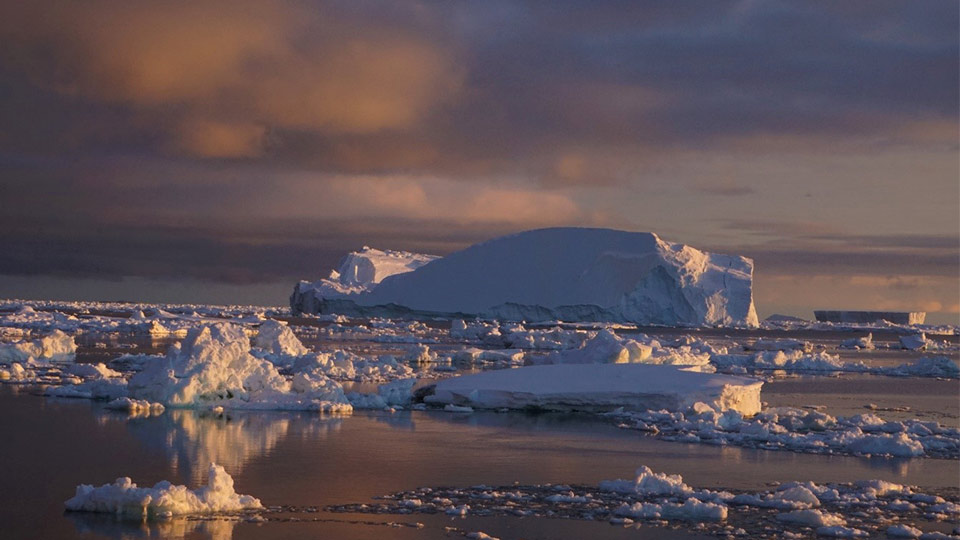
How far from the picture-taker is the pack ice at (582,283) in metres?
47.9

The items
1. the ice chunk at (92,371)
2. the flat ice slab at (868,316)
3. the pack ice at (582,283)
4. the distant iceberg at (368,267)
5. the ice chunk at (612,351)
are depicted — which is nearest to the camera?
the ice chunk at (92,371)

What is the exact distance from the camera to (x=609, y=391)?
15188 millimetres

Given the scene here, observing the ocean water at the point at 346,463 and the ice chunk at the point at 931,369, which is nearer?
the ocean water at the point at 346,463

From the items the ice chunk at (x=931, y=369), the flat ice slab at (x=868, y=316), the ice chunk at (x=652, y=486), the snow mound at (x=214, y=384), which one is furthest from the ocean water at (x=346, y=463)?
the flat ice slab at (x=868, y=316)

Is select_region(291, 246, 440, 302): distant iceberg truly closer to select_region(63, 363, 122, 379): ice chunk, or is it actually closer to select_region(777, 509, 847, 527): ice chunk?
select_region(63, 363, 122, 379): ice chunk

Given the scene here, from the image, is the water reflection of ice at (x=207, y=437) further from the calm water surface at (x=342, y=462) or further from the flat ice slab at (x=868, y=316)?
the flat ice slab at (x=868, y=316)

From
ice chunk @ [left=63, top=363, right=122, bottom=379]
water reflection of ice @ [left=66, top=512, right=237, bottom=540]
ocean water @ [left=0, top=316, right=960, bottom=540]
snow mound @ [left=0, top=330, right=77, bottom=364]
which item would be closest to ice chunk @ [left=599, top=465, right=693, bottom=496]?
ocean water @ [left=0, top=316, right=960, bottom=540]

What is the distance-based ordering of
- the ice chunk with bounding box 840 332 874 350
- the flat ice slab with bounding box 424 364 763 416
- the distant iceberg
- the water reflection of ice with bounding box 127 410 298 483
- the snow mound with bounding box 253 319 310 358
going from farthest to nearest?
the distant iceberg < the ice chunk with bounding box 840 332 874 350 < the snow mound with bounding box 253 319 310 358 < the flat ice slab with bounding box 424 364 763 416 < the water reflection of ice with bounding box 127 410 298 483

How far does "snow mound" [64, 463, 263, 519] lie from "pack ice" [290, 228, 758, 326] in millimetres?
39928

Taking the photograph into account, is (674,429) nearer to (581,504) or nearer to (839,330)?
(581,504)

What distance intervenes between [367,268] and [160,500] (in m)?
62.4

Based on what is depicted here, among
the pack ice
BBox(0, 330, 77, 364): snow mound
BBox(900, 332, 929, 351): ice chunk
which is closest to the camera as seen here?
BBox(0, 330, 77, 364): snow mound

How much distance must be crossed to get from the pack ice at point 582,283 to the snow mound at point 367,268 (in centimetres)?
995

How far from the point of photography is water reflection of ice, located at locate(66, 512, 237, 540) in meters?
7.10
